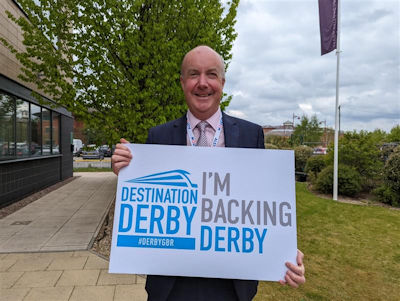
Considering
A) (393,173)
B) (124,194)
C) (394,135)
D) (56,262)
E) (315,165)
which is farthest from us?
(394,135)

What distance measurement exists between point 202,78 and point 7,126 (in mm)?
9179

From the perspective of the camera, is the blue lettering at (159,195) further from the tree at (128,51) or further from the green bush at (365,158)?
the green bush at (365,158)

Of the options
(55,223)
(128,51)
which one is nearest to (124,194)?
(128,51)

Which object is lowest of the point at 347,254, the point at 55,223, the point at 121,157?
the point at 347,254

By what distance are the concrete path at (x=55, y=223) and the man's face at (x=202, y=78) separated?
450 cm

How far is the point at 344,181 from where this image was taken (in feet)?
36.3

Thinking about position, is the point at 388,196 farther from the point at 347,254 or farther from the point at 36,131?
the point at 36,131

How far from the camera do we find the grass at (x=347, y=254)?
3828 millimetres

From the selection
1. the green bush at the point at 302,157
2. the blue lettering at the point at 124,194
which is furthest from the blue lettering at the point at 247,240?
the green bush at the point at 302,157

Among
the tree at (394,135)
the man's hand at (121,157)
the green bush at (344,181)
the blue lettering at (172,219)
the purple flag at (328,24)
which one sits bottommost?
the green bush at (344,181)

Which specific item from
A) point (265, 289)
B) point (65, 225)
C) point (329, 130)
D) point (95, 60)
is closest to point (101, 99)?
point (95, 60)

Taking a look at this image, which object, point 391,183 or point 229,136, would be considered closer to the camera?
point 229,136

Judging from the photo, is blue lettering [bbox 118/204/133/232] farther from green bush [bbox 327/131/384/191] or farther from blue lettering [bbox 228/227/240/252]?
green bush [bbox 327/131/384/191]

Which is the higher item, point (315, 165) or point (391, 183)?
point (315, 165)
